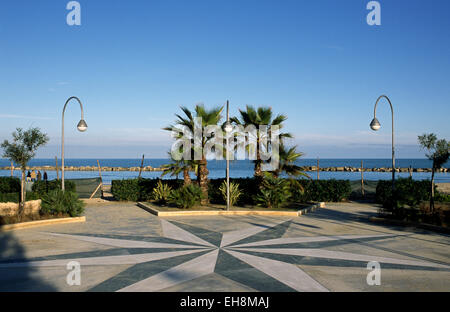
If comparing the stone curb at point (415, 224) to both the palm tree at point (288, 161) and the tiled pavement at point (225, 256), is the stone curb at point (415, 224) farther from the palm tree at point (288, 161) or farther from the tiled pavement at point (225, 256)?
the palm tree at point (288, 161)

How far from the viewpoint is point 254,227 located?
13586mm

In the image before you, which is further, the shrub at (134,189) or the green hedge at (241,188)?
the shrub at (134,189)

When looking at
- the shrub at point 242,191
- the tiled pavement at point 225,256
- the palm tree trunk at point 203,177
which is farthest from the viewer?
the shrub at point 242,191

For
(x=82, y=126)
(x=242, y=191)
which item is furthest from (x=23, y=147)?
(x=242, y=191)

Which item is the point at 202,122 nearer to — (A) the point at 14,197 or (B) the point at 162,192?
(B) the point at 162,192

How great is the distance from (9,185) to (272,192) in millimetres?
18246

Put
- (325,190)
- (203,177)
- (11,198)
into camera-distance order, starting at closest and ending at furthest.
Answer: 1. (203,177)
2. (11,198)
3. (325,190)

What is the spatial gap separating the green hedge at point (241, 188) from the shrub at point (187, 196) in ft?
9.75

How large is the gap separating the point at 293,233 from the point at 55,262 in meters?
7.47

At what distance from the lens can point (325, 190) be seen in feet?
74.8

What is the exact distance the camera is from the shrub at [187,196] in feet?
59.2

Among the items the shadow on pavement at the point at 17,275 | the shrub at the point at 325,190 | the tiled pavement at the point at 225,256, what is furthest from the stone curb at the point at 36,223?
the shrub at the point at 325,190
